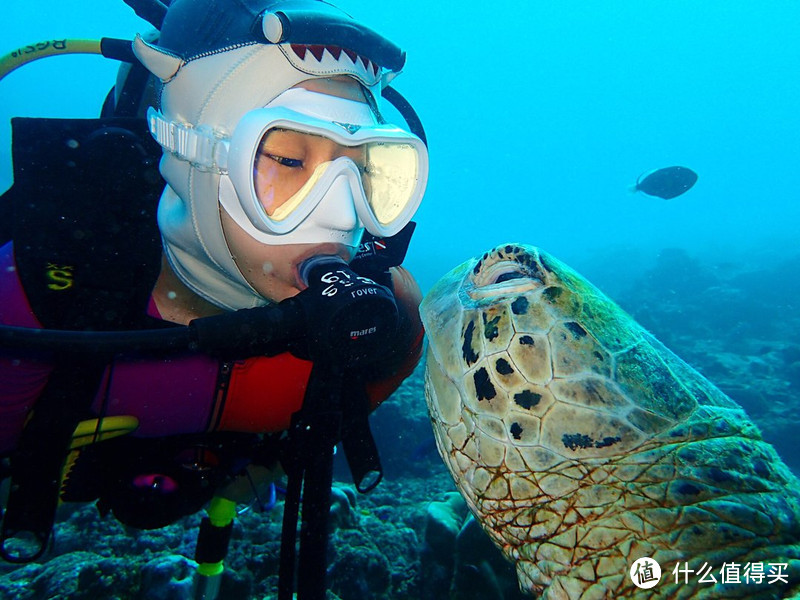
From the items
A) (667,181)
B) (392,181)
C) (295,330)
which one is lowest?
(295,330)

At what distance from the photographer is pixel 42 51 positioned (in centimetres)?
205

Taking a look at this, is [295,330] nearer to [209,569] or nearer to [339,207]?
[339,207]

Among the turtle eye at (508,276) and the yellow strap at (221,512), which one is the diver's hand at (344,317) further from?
the yellow strap at (221,512)

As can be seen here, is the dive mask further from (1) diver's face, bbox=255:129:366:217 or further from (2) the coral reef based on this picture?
(2) the coral reef

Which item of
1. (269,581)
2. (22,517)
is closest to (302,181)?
(22,517)

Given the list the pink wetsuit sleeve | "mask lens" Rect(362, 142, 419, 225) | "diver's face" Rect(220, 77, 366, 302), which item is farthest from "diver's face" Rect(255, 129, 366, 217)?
Result: the pink wetsuit sleeve

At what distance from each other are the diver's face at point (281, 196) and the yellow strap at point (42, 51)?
141cm

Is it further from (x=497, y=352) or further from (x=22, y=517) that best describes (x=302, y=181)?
(x=22, y=517)

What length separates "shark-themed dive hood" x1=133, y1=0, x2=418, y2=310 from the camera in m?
1.42

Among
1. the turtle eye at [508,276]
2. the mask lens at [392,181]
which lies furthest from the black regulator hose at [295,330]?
the mask lens at [392,181]

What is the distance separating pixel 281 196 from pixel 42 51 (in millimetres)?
1745

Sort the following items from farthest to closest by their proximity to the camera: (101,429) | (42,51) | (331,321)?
(42,51)
(101,429)
(331,321)

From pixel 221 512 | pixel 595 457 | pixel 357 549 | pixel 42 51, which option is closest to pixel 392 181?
pixel 595 457

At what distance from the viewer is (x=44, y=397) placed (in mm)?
1416
